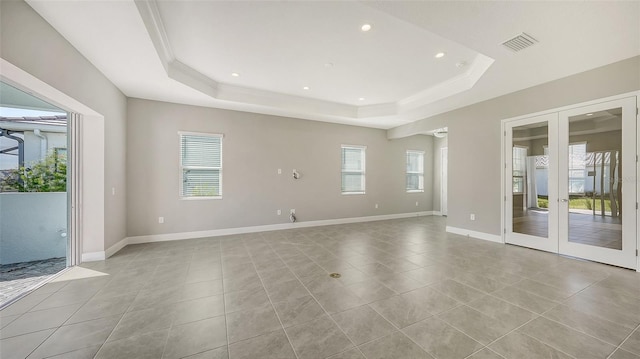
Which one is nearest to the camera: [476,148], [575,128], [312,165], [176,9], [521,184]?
[176,9]

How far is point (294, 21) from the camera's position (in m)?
2.62

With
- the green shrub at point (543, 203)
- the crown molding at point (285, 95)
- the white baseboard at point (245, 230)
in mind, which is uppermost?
the crown molding at point (285, 95)

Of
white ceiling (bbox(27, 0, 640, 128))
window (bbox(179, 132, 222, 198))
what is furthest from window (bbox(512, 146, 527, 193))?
window (bbox(179, 132, 222, 198))

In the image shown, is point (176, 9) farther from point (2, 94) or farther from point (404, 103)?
point (404, 103)

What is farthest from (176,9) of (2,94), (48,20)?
(2,94)

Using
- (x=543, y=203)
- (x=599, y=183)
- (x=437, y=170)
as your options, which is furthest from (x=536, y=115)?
(x=437, y=170)

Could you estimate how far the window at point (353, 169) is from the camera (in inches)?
261

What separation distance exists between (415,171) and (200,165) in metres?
6.50

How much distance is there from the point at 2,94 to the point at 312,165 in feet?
16.8

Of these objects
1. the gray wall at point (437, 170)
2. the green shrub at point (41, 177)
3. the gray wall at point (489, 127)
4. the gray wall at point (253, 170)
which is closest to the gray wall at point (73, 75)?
the gray wall at point (253, 170)

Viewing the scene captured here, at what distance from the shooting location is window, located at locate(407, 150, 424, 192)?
768 centimetres

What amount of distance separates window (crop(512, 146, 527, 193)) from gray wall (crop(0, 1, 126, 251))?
6.65 m

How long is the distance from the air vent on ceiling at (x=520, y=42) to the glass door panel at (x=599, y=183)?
174 cm

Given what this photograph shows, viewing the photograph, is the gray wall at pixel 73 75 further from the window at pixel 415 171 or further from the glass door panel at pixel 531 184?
the window at pixel 415 171
